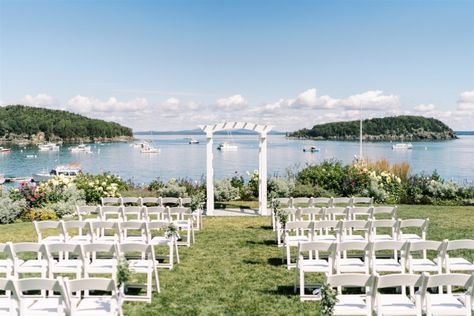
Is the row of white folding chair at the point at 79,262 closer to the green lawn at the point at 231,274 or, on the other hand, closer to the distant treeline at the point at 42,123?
the green lawn at the point at 231,274

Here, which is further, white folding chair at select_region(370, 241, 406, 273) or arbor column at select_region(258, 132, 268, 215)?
arbor column at select_region(258, 132, 268, 215)

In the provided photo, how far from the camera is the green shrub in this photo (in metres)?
15.1

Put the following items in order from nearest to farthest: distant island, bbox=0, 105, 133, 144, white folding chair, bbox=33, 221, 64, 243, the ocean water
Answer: white folding chair, bbox=33, 221, 64, 243 < the ocean water < distant island, bbox=0, 105, 133, 144

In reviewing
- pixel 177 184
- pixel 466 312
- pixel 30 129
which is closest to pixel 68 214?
pixel 177 184

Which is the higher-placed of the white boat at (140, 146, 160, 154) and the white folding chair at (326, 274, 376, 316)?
the white folding chair at (326, 274, 376, 316)

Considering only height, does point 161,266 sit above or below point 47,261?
below

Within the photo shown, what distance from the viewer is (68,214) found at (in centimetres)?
1587

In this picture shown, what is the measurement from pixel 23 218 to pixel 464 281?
13594 mm

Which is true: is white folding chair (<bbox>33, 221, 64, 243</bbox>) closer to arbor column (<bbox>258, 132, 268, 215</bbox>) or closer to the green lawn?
the green lawn

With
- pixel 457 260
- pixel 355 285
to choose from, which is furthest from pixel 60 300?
pixel 457 260

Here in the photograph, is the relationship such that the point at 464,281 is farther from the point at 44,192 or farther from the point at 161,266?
the point at 44,192

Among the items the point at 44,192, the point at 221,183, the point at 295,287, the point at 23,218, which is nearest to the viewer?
the point at 295,287

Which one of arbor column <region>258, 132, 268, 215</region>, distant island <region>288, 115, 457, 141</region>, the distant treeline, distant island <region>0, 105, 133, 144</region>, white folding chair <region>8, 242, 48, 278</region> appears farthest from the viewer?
distant island <region>288, 115, 457, 141</region>

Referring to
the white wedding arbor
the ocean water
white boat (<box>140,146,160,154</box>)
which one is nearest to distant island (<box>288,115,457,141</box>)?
A: the ocean water
